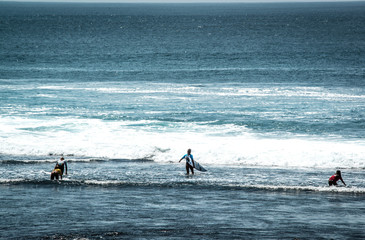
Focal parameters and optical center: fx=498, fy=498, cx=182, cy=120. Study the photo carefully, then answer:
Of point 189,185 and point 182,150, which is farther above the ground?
point 182,150

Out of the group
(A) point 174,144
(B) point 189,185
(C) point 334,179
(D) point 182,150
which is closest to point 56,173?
(B) point 189,185

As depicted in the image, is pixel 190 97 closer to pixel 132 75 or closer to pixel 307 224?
pixel 132 75

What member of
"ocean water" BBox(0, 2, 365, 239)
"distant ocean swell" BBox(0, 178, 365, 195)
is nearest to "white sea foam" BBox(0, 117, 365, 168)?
"ocean water" BBox(0, 2, 365, 239)

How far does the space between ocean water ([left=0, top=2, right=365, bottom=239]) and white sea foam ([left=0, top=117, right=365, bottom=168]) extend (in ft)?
0.26

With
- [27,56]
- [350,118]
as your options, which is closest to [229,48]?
[27,56]

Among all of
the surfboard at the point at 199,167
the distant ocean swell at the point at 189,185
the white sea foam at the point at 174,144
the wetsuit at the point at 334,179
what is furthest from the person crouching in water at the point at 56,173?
the wetsuit at the point at 334,179

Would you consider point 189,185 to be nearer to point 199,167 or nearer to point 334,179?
point 199,167

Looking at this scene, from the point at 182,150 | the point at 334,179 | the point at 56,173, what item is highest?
the point at 182,150

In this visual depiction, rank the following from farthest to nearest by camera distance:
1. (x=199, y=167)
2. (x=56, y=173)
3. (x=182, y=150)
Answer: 1. (x=182, y=150)
2. (x=199, y=167)
3. (x=56, y=173)

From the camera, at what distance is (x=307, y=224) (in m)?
17.2

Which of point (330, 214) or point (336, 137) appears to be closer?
point (330, 214)

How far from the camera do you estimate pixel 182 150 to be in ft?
99.9

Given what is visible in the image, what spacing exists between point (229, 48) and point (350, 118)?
66.8 m

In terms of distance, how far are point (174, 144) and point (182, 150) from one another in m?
1.36
